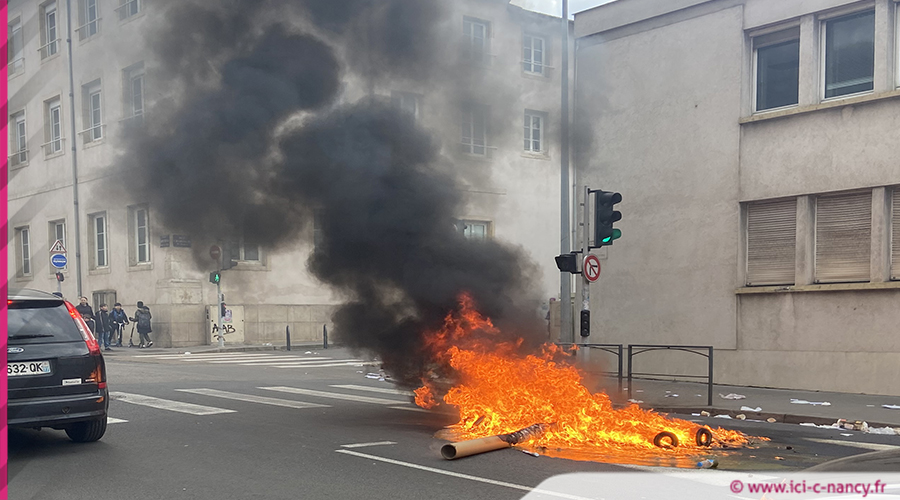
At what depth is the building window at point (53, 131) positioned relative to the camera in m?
17.8

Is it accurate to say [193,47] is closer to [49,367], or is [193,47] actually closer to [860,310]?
[49,367]

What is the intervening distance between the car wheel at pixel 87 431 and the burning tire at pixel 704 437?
556 cm

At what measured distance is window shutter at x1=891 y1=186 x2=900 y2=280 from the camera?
12.5m

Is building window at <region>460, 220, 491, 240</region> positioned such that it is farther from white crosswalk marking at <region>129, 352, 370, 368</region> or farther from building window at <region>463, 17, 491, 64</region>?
white crosswalk marking at <region>129, 352, 370, 368</region>

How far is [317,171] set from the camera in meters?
9.69

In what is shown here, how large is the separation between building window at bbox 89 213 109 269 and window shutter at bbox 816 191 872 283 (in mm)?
22392

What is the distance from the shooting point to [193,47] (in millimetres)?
9984

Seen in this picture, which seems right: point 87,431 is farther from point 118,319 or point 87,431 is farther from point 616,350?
point 118,319

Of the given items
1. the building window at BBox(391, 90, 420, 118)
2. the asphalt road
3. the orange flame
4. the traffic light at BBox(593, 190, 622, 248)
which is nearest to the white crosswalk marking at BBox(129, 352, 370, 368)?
the asphalt road

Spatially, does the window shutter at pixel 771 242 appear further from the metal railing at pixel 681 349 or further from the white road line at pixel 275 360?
the white road line at pixel 275 360

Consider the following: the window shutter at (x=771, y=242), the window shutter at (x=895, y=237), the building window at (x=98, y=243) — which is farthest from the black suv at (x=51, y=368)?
the building window at (x=98, y=243)

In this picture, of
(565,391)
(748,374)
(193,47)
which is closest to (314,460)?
(565,391)

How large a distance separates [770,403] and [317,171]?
23.7ft

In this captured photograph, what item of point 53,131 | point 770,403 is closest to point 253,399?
point 770,403
